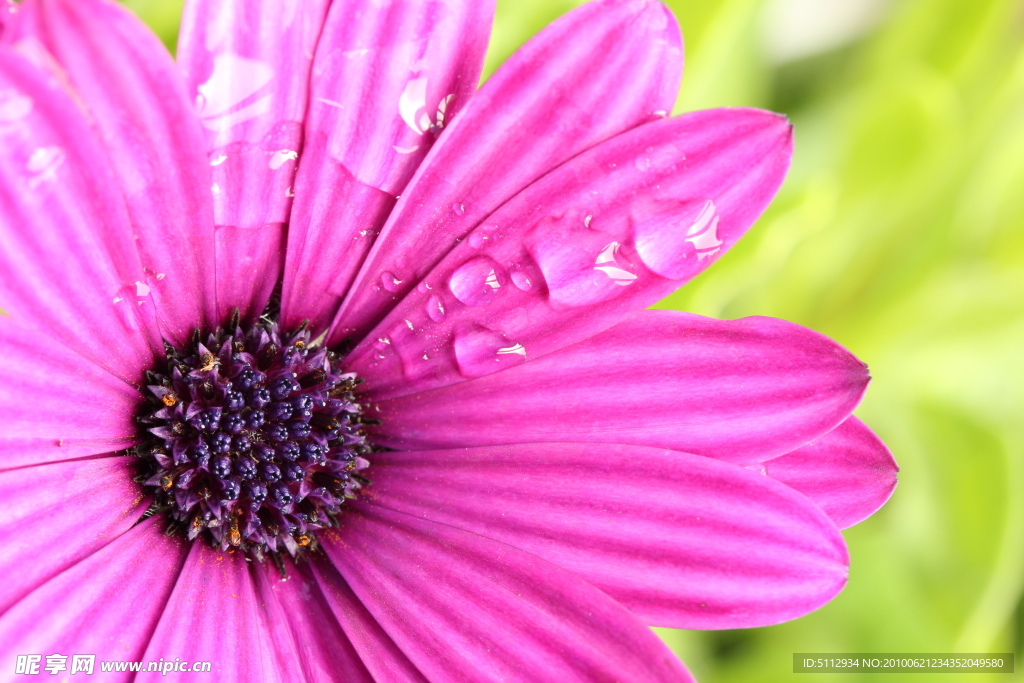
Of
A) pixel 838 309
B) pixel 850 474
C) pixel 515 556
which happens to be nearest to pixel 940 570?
pixel 838 309

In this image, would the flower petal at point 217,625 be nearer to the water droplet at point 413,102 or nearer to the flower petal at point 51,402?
the flower petal at point 51,402

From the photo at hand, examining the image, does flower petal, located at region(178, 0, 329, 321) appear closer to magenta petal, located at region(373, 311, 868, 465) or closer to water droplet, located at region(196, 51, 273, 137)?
water droplet, located at region(196, 51, 273, 137)

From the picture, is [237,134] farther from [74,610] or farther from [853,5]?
[853,5]

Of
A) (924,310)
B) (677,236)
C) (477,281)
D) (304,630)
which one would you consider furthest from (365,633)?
(924,310)

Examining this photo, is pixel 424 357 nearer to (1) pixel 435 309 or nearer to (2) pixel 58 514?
(1) pixel 435 309

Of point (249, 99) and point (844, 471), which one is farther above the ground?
point (249, 99)

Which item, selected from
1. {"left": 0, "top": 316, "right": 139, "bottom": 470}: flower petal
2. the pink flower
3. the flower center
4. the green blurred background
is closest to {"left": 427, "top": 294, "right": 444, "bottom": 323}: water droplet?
the pink flower

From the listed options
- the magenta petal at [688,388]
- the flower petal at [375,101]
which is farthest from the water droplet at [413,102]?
the magenta petal at [688,388]
